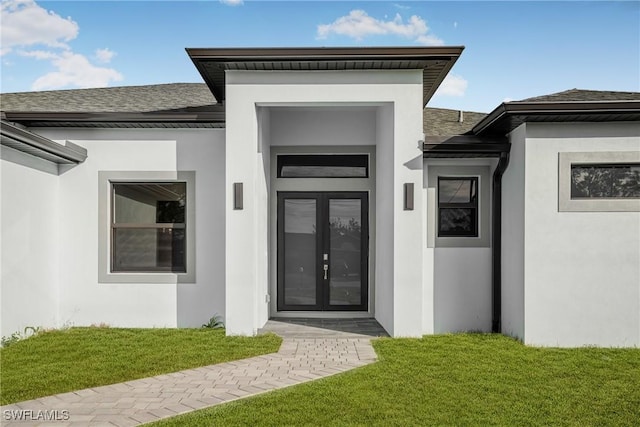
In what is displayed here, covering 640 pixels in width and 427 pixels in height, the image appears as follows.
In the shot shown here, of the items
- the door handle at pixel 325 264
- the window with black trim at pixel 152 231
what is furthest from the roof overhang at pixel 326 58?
the door handle at pixel 325 264

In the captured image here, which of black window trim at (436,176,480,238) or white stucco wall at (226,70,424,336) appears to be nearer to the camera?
white stucco wall at (226,70,424,336)

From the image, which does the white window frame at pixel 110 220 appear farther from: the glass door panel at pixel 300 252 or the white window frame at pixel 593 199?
the white window frame at pixel 593 199

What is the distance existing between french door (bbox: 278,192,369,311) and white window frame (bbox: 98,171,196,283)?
1.81 meters

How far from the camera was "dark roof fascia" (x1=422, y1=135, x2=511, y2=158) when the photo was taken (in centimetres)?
849

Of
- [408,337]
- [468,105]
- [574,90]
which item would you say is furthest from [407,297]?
[468,105]

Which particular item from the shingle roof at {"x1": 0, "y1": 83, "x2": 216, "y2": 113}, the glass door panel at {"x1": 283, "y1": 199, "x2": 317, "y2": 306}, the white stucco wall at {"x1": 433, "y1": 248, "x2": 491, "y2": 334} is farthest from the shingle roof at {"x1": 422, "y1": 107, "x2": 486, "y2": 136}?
the shingle roof at {"x1": 0, "y1": 83, "x2": 216, "y2": 113}

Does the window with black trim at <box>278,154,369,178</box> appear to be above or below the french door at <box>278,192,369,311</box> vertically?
above

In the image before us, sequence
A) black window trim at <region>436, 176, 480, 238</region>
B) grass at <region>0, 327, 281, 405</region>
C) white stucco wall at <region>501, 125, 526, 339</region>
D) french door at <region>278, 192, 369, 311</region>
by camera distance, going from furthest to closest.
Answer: french door at <region>278, 192, 369, 311</region>
black window trim at <region>436, 176, 480, 238</region>
white stucco wall at <region>501, 125, 526, 339</region>
grass at <region>0, 327, 281, 405</region>

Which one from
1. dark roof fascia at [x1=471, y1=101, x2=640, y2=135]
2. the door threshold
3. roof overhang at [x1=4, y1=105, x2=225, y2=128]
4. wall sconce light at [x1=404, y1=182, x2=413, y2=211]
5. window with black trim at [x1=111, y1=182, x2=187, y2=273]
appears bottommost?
the door threshold

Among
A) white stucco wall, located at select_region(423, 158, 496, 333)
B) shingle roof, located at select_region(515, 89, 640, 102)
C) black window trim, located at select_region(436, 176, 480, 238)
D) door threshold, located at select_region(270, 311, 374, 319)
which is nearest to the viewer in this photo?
shingle roof, located at select_region(515, 89, 640, 102)

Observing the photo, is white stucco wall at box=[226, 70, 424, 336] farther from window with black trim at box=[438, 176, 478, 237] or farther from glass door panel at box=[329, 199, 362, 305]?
glass door panel at box=[329, 199, 362, 305]

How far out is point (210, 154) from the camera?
9.16 m

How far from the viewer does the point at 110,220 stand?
9164 millimetres

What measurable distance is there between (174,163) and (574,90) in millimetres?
7597
